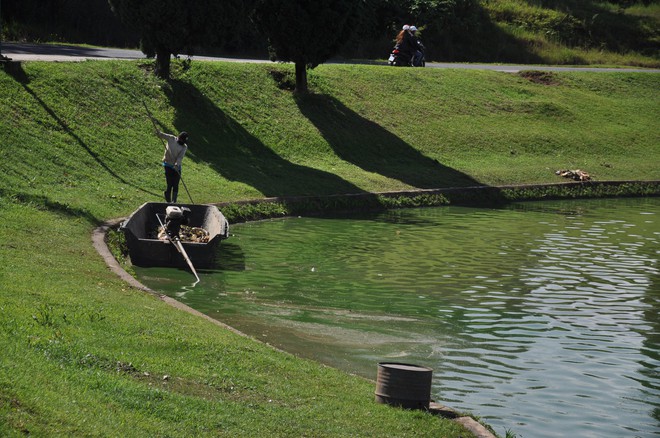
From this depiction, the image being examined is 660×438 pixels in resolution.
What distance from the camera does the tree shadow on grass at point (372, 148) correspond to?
34781 millimetres

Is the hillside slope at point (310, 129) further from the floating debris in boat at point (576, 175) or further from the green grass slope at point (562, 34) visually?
the green grass slope at point (562, 34)

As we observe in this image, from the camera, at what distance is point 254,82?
3809 centimetres

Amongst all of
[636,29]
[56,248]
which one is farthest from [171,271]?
[636,29]

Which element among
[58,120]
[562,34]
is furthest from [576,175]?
[562,34]

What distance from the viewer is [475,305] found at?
1809cm

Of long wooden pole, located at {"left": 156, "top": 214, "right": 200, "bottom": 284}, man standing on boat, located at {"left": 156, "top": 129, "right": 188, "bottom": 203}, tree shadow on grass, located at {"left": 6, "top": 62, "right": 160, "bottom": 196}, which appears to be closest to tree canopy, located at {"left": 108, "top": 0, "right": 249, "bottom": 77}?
tree shadow on grass, located at {"left": 6, "top": 62, "right": 160, "bottom": 196}

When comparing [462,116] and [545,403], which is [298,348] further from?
[462,116]

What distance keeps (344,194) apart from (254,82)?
9081mm

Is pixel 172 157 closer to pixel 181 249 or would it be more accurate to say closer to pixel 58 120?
pixel 181 249

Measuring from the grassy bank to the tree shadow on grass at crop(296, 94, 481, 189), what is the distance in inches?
3.2

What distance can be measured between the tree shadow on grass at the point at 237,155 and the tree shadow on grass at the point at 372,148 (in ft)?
9.65

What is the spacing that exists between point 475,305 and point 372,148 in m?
19.3

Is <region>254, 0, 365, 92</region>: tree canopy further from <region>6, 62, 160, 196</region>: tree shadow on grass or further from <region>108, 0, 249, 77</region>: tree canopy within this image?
<region>6, 62, 160, 196</region>: tree shadow on grass

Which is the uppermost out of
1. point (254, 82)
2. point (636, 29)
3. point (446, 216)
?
point (636, 29)
